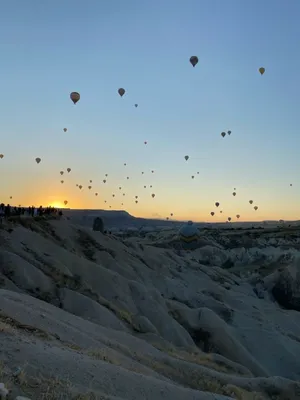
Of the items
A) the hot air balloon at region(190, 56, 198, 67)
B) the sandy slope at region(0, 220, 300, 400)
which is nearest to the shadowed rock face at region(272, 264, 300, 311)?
the sandy slope at region(0, 220, 300, 400)

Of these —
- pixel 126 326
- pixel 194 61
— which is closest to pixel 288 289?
pixel 194 61

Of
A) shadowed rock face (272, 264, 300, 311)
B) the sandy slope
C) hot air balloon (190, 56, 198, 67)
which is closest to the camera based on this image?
the sandy slope

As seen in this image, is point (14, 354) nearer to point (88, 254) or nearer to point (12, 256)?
point (12, 256)

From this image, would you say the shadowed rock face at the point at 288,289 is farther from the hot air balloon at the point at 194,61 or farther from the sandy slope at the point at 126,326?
the hot air balloon at the point at 194,61

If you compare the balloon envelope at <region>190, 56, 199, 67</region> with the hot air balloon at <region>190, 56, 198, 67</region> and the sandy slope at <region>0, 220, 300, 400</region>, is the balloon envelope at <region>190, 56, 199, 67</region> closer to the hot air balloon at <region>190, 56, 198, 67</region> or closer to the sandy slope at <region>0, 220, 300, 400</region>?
the hot air balloon at <region>190, 56, 198, 67</region>

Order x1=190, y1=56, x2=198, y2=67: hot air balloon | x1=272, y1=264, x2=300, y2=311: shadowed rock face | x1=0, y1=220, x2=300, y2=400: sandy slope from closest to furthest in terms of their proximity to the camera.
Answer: x1=0, y1=220, x2=300, y2=400: sandy slope
x1=190, y1=56, x2=198, y2=67: hot air balloon
x1=272, y1=264, x2=300, y2=311: shadowed rock face

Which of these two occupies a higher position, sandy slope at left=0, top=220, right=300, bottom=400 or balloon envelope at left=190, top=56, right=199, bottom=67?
balloon envelope at left=190, top=56, right=199, bottom=67

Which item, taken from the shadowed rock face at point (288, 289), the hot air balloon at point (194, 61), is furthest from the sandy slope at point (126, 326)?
the hot air balloon at point (194, 61)

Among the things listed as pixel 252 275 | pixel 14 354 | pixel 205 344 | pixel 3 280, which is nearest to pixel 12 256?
pixel 3 280
